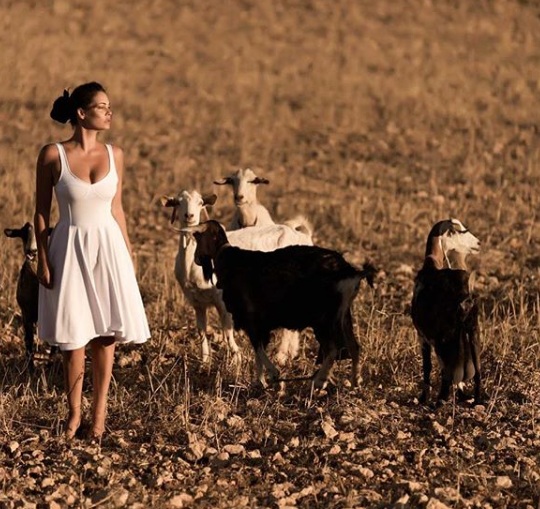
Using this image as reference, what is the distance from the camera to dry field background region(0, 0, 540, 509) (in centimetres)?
703

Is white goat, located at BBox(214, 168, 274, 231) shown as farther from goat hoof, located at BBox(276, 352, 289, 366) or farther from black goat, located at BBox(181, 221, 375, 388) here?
black goat, located at BBox(181, 221, 375, 388)

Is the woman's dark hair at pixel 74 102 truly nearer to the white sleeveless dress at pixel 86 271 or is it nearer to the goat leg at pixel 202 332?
the white sleeveless dress at pixel 86 271

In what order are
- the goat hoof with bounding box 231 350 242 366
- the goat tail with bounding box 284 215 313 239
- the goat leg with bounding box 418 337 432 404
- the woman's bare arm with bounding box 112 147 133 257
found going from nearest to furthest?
1. the woman's bare arm with bounding box 112 147 133 257
2. the goat leg with bounding box 418 337 432 404
3. the goat hoof with bounding box 231 350 242 366
4. the goat tail with bounding box 284 215 313 239

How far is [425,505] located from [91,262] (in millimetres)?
2603

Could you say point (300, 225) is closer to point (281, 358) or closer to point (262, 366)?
point (281, 358)

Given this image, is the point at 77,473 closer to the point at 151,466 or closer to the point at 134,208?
the point at 151,466

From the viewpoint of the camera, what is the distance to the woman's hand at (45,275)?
7.27 m

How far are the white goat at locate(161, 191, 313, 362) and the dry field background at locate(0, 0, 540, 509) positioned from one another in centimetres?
31

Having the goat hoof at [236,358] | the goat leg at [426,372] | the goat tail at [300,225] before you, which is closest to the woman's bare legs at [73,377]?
the goat hoof at [236,358]

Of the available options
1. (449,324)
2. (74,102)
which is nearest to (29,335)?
(74,102)

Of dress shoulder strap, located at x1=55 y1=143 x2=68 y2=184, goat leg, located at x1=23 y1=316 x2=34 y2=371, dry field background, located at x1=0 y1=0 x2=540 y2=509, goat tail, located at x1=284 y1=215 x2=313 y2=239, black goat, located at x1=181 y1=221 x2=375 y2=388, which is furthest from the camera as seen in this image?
goat tail, located at x1=284 y1=215 x2=313 y2=239

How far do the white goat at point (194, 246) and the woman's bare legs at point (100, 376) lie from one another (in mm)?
→ 2946

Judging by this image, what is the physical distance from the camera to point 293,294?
9047mm

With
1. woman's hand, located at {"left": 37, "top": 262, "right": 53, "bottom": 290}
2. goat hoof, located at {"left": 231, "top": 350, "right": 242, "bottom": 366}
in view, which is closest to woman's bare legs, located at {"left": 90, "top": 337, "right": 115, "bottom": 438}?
woman's hand, located at {"left": 37, "top": 262, "right": 53, "bottom": 290}
